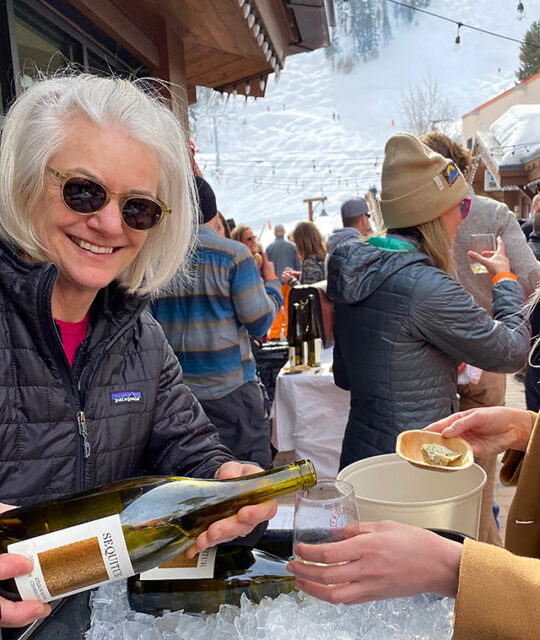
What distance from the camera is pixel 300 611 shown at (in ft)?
2.91

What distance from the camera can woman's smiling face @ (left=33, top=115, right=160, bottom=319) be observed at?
1.22 metres

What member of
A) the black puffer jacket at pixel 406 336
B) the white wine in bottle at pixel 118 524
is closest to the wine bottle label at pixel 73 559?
the white wine in bottle at pixel 118 524

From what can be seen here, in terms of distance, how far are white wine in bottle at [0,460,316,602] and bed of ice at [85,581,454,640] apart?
80 millimetres

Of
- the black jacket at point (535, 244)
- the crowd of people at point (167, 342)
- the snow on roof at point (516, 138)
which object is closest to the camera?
the crowd of people at point (167, 342)

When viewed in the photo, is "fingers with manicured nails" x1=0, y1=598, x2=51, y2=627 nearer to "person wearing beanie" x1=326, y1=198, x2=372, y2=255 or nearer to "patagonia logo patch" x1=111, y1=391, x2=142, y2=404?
"patagonia logo patch" x1=111, y1=391, x2=142, y2=404

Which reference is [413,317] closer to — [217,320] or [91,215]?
[91,215]

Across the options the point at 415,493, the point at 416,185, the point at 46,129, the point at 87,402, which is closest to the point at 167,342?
the point at 87,402

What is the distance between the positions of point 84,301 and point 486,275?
8.25 feet

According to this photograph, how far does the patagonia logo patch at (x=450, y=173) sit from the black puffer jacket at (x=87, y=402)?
4.54 ft

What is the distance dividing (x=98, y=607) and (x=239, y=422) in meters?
2.35

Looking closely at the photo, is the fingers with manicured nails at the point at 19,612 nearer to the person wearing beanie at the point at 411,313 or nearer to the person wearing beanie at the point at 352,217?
the person wearing beanie at the point at 411,313

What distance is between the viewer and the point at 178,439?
1397 millimetres

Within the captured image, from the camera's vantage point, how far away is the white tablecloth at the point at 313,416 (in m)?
3.54

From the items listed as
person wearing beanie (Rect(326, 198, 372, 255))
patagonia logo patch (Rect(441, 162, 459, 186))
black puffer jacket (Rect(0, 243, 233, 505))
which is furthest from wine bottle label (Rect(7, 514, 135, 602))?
person wearing beanie (Rect(326, 198, 372, 255))
